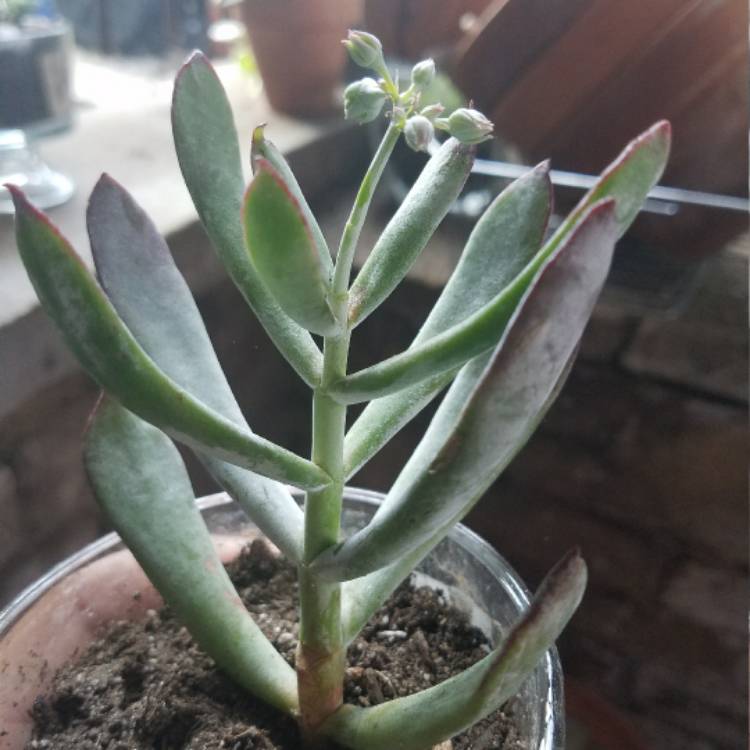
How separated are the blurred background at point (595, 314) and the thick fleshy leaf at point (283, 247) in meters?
0.45

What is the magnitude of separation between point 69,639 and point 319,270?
36 cm

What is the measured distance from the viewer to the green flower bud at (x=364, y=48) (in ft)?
1.17

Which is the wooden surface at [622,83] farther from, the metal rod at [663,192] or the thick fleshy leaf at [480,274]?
the thick fleshy leaf at [480,274]

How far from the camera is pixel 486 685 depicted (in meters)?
0.34

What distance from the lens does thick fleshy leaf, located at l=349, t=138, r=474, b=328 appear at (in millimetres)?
380

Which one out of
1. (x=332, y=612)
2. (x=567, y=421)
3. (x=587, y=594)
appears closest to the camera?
(x=332, y=612)

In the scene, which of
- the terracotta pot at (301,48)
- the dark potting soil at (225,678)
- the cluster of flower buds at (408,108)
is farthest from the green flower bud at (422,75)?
the terracotta pot at (301,48)

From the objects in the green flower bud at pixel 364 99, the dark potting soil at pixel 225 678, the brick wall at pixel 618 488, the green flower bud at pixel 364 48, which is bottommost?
the brick wall at pixel 618 488

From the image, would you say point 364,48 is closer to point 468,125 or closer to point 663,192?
point 468,125

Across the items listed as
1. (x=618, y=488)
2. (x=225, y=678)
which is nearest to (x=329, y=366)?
(x=225, y=678)

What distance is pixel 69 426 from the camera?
2.87ft

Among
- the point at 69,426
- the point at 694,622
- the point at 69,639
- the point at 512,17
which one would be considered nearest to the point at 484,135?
the point at 69,639

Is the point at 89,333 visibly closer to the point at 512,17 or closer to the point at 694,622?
the point at 512,17

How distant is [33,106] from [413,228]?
70 cm
